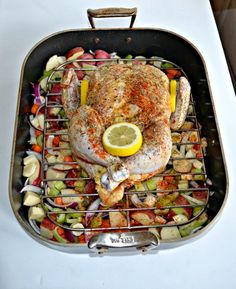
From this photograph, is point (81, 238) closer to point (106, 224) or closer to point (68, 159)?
point (106, 224)

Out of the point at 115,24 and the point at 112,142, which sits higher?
the point at 115,24

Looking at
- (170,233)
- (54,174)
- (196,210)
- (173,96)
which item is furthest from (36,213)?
(173,96)

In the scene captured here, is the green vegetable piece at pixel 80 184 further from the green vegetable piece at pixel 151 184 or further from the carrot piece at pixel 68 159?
the green vegetable piece at pixel 151 184

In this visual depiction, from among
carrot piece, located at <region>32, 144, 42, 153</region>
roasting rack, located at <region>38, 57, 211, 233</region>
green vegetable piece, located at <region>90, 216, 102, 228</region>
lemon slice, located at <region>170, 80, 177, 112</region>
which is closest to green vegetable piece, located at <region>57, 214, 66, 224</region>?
roasting rack, located at <region>38, 57, 211, 233</region>

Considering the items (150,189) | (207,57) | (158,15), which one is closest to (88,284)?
(150,189)

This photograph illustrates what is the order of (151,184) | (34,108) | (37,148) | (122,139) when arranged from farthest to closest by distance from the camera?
1. (34,108)
2. (37,148)
3. (151,184)
4. (122,139)

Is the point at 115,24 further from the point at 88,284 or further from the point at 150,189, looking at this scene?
the point at 88,284
